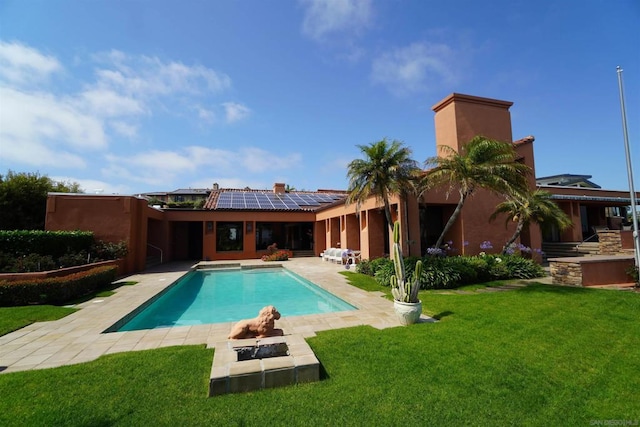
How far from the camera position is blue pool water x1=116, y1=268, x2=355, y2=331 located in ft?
29.7

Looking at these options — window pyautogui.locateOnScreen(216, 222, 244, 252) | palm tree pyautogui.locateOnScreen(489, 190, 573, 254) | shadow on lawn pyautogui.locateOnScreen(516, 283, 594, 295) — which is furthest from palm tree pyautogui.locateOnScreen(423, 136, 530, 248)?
window pyautogui.locateOnScreen(216, 222, 244, 252)

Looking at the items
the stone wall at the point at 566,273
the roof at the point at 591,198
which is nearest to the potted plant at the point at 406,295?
the stone wall at the point at 566,273

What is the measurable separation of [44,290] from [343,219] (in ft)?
52.0

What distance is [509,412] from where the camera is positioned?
3.50m

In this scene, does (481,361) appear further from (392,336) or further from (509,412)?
(392,336)

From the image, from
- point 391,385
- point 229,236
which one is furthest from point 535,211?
point 229,236

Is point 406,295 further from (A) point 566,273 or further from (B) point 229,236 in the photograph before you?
(B) point 229,236

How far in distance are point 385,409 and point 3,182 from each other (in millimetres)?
30318

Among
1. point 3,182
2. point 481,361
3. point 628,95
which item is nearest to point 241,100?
point 481,361

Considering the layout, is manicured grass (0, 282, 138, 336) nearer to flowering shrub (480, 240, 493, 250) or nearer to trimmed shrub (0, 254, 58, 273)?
trimmed shrub (0, 254, 58, 273)

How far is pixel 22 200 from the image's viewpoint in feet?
69.9

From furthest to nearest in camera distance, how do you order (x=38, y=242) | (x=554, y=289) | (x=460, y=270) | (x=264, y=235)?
(x=264, y=235)
(x=38, y=242)
(x=460, y=270)
(x=554, y=289)

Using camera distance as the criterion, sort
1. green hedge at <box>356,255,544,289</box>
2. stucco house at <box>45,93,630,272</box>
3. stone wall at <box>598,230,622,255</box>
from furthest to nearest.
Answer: stucco house at <box>45,93,630,272</box> → stone wall at <box>598,230,622,255</box> → green hedge at <box>356,255,544,289</box>

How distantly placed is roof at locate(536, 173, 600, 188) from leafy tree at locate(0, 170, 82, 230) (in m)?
44.1
